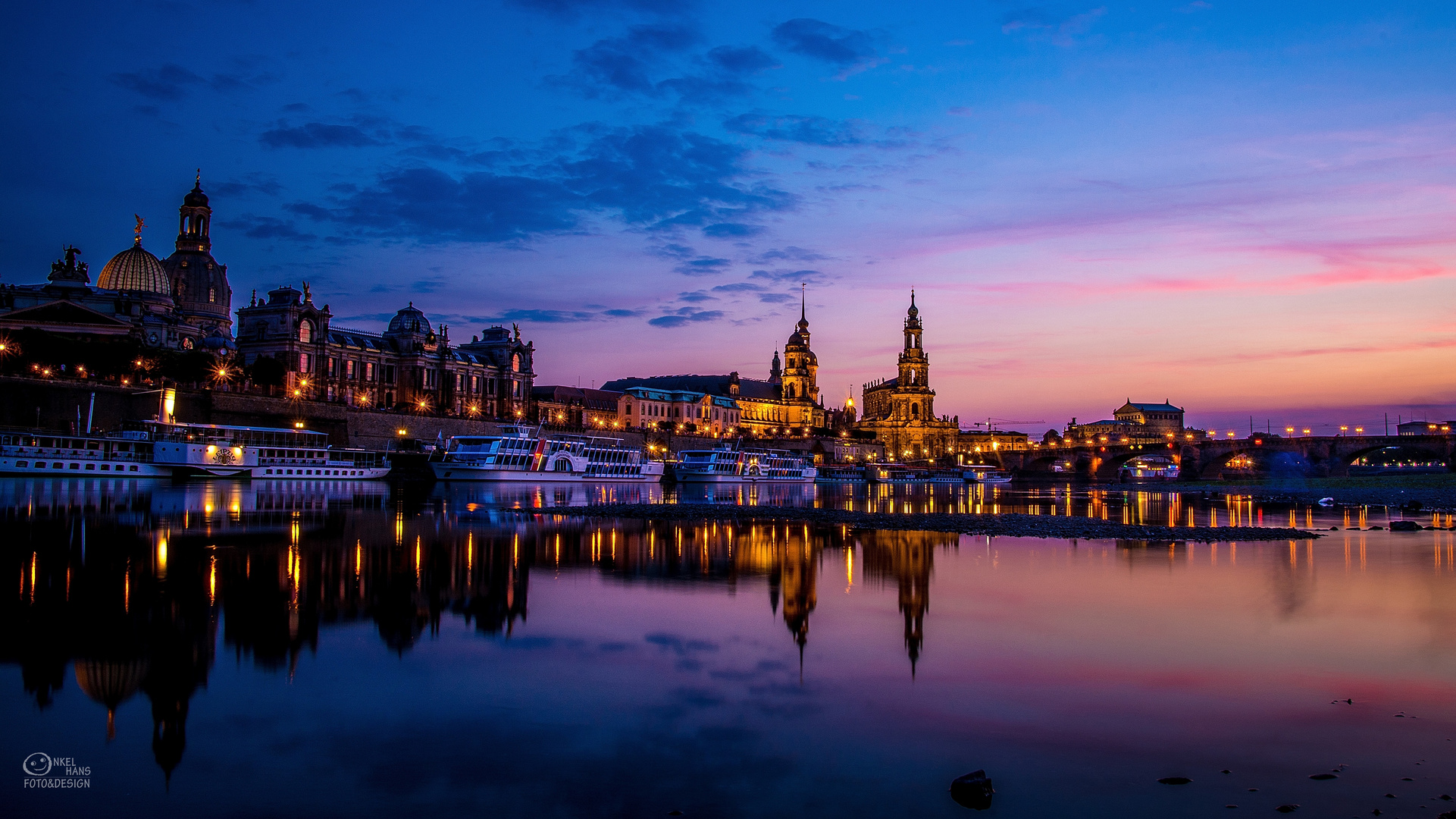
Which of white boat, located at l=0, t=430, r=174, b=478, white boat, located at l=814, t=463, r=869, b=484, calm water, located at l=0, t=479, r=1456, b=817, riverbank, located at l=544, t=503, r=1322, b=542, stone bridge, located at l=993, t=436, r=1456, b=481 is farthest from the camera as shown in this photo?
white boat, located at l=814, t=463, r=869, b=484

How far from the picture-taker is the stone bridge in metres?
101

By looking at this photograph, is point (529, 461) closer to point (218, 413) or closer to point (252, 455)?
point (252, 455)

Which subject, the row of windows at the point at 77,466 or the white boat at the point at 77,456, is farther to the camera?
the white boat at the point at 77,456

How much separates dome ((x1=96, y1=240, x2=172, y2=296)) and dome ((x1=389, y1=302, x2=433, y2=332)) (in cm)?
2620

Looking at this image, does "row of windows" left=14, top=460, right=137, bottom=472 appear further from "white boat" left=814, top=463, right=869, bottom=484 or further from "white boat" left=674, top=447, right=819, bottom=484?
"white boat" left=814, top=463, right=869, bottom=484

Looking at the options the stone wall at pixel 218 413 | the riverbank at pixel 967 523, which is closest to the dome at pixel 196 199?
the stone wall at pixel 218 413

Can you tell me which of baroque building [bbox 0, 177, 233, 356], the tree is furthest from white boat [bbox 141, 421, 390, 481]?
baroque building [bbox 0, 177, 233, 356]

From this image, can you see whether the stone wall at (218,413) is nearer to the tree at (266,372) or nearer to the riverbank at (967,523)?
the tree at (266,372)

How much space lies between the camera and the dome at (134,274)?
111375mm

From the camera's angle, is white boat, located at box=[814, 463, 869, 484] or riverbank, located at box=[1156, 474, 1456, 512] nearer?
riverbank, located at box=[1156, 474, 1456, 512]

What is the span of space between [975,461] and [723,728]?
604 feet

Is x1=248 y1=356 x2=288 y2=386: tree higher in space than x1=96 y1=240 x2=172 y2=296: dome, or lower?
lower

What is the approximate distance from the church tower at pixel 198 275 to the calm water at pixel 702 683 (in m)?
111

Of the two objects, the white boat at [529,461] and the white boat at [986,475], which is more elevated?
the white boat at [529,461]
